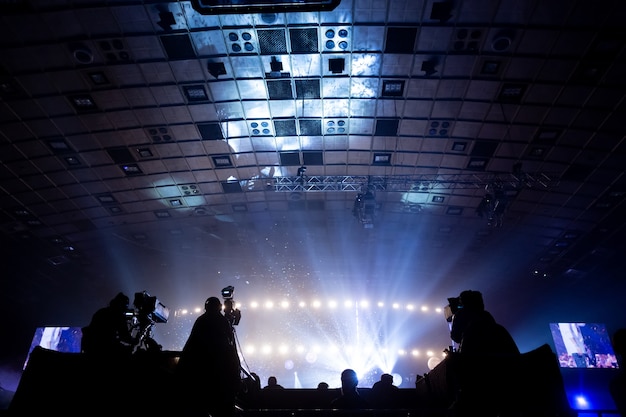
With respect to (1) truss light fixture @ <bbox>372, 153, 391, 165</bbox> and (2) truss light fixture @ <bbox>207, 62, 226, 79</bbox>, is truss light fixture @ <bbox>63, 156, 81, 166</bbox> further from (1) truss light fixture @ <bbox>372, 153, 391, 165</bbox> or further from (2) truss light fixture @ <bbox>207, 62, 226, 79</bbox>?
(1) truss light fixture @ <bbox>372, 153, 391, 165</bbox>

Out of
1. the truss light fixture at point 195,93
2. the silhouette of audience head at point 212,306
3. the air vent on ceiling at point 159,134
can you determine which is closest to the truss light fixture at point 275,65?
the truss light fixture at point 195,93

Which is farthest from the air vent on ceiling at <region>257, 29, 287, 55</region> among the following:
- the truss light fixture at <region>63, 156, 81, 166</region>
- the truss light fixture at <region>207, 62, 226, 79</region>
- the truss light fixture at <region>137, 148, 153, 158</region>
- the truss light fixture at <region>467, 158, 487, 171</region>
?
the truss light fixture at <region>63, 156, 81, 166</region>

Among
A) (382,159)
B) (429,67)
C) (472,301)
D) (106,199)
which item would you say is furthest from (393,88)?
(106,199)

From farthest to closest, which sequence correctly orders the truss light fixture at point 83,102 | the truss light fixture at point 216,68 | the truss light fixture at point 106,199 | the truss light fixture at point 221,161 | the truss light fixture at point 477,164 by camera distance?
the truss light fixture at point 106,199, the truss light fixture at point 221,161, the truss light fixture at point 477,164, the truss light fixture at point 83,102, the truss light fixture at point 216,68

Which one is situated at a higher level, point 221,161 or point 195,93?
point 195,93

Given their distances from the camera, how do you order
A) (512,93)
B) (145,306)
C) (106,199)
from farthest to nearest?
1. (106,199)
2. (512,93)
3. (145,306)

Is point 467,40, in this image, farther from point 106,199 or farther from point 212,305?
point 106,199

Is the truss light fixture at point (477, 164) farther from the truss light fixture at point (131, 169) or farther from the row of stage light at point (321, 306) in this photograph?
the truss light fixture at point (131, 169)

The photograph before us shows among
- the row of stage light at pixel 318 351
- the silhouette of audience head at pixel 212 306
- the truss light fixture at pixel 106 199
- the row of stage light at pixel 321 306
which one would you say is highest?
the truss light fixture at pixel 106 199

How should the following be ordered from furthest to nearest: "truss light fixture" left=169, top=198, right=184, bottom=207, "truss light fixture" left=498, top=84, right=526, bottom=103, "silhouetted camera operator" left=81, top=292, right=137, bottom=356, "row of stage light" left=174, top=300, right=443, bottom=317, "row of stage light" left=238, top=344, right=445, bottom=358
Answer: "row of stage light" left=174, top=300, right=443, bottom=317, "row of stage light" left=238, top=344, right=445, bottom=358, "truss light fixture" left=169, top=198, right=184, bottom=207, "truss light fixture" left=498, top=84, right=526, bottom=103, "silhouetted camera operator" left=81, top=292, right=137, bottom=356

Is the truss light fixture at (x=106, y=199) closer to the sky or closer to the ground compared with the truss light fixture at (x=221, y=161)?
closer to the ground

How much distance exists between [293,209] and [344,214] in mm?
2486

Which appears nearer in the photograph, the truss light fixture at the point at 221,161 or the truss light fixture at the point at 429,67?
the truss light fixture at the point at 429,67

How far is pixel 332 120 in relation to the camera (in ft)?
33.3
